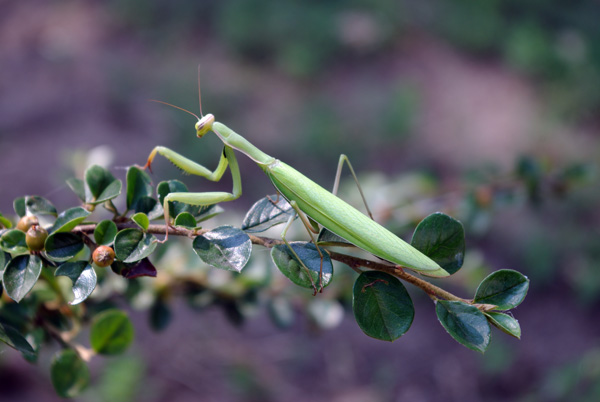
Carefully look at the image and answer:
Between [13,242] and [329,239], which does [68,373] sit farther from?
[329,239]

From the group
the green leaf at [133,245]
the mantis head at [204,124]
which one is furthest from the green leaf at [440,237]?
the mantis head at [204,124]

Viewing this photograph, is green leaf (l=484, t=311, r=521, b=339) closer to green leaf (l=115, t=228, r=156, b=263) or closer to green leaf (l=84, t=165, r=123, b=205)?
green leaf (l=115, t=228, r=156, b=263)

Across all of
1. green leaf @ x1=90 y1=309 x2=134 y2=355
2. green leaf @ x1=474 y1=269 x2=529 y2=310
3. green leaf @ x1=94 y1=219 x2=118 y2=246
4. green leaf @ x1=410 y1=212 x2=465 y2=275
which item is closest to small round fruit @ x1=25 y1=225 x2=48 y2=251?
green leaf @ x1=94 y1=219 x2=118 y2=246

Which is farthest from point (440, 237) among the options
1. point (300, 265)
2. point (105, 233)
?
point (105, 233)

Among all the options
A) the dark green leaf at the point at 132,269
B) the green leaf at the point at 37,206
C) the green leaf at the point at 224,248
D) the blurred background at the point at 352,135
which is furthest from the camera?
the blurred background at the point at 352,135

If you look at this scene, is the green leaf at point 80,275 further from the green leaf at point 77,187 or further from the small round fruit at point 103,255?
the green leaf at point 77,187

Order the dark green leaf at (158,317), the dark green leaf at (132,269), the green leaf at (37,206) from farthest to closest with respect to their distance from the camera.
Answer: the dark green leaf at (158,317) < the green leaf at (37,206) < the dark green leaf at (132,269)

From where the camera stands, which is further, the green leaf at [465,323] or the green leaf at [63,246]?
the green leaf at [63,246]
